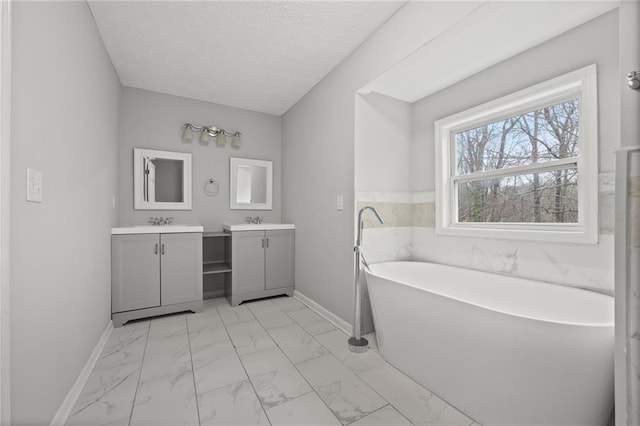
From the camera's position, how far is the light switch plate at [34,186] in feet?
3.45

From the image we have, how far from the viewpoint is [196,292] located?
2.79 m

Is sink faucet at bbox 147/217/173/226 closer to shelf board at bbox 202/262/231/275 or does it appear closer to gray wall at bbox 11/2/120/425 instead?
shelf board at bbox 202/262/231/275

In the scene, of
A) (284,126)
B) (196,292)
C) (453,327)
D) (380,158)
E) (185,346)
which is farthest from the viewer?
(284,126)

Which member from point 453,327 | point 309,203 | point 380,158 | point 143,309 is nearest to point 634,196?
point 453,327

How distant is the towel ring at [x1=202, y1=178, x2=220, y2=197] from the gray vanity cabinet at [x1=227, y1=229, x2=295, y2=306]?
74cm

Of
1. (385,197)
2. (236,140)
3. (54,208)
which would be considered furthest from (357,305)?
(236,140)

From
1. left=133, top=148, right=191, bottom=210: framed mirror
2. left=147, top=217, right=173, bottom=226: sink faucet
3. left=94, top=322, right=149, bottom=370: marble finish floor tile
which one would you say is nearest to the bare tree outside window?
left=94, top=322, right=149, bottom=370: marble finish floor tile

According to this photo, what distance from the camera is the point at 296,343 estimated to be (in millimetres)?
2127

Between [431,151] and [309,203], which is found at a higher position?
[431,151]

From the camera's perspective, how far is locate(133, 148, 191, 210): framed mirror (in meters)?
2.98

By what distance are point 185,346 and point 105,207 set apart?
136 cm

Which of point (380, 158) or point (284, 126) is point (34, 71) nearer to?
point (380, 158)

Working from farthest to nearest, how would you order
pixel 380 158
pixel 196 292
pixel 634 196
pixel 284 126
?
pixel 284 126, pixel 196 292, pixel 380 158, pixel 634 196

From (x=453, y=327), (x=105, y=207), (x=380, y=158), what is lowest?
(x=453, y=327)
